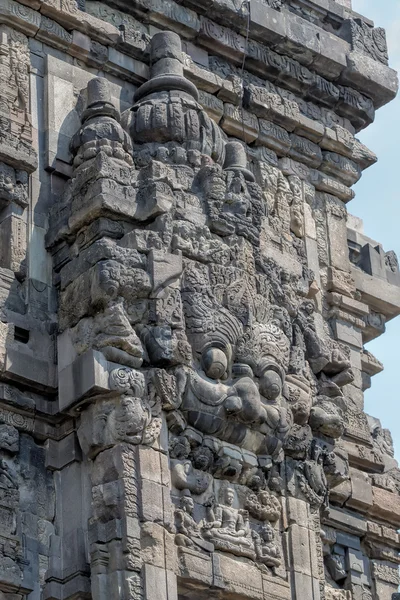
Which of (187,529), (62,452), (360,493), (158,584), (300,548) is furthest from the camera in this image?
(360,493)

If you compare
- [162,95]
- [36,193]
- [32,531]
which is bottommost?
[32,531]

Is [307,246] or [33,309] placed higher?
[307,246]

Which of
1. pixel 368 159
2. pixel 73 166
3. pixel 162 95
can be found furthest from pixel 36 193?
pixel 368 159

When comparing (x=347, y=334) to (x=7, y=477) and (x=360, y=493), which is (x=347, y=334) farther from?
(x=7, y=477)

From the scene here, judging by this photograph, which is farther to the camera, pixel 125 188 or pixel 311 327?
pixel 311 327

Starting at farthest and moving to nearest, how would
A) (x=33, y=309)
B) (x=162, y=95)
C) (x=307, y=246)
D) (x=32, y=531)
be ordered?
(x=307, y=246), (x=162, y=95), (x=33, y=309), (x=32, y=531)

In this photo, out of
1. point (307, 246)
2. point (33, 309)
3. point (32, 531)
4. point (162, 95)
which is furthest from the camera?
point (307, 246)

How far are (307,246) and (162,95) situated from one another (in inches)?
110

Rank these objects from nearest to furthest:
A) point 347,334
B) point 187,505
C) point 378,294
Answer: point 187,505 < point 347,334 < point 378,294

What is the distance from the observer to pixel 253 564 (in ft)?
64.5

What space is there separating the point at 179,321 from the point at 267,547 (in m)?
2.36

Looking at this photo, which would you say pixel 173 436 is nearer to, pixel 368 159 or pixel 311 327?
pixel 311 327

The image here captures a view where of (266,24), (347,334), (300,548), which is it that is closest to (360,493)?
(347,334)

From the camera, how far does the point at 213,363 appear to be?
65.4ft
